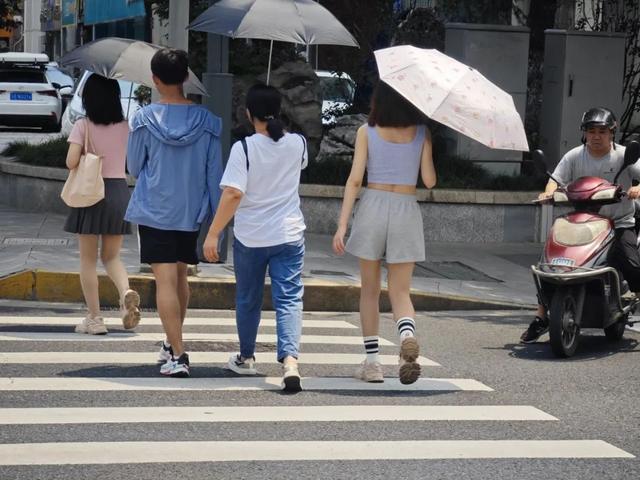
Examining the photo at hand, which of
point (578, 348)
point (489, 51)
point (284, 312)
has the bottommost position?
point (578, 348)

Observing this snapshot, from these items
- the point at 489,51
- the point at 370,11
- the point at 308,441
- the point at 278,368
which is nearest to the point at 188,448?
the point at 308,441

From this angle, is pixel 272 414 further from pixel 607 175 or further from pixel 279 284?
pixel 607 175

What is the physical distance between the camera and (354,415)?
275 inches

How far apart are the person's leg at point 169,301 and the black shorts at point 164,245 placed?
47 millimetres

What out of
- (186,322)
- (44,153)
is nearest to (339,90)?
(44,153)

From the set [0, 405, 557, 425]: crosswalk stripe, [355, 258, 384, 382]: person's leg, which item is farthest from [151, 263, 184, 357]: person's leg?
[355, 258, 384, 382]: person's leg

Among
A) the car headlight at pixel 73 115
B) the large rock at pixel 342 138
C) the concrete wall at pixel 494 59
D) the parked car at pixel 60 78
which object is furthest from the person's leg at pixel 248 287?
the parked car at pixel 60 78

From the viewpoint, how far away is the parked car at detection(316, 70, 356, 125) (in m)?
17.5

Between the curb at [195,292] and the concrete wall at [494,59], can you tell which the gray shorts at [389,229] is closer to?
the curb at [195,292]

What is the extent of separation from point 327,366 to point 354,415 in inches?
60.4

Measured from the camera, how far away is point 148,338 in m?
9.26

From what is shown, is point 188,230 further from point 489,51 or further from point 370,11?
Result: point 370,11

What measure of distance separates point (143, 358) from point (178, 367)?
2.24 feet

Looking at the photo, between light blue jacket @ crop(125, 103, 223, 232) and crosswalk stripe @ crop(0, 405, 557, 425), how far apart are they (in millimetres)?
1315
